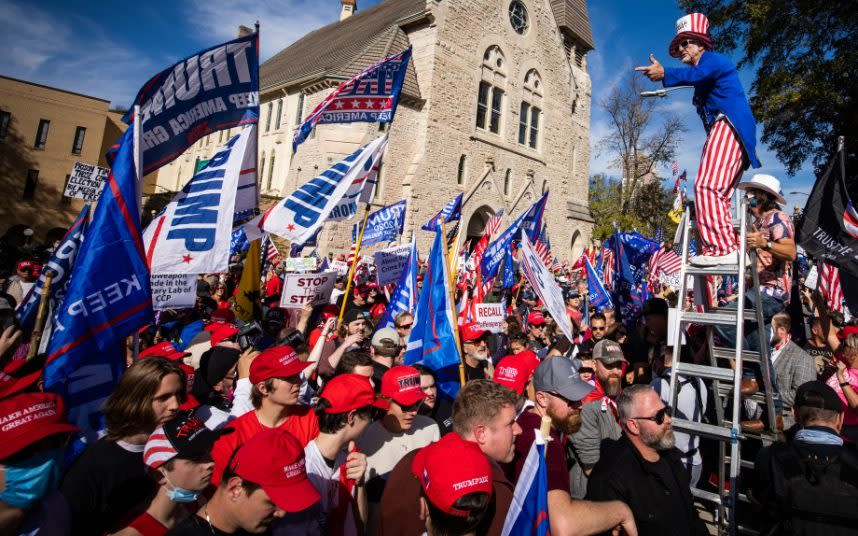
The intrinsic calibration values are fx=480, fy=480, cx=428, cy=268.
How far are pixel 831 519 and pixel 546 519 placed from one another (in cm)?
215

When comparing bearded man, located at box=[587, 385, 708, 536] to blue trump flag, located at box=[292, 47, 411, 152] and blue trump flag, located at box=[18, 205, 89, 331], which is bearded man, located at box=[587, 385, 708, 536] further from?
blue trump flag, located at box=[292, 47, 411, 152]

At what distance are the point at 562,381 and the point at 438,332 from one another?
1802 mm

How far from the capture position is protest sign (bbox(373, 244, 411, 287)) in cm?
851

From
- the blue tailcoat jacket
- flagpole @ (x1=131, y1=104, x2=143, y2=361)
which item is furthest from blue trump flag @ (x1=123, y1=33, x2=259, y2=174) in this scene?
the blue tailcoat jacket

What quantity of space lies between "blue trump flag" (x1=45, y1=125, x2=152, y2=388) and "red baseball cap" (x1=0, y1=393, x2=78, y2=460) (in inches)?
39.2

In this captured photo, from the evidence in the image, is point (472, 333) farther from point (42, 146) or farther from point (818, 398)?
point (42, 146)

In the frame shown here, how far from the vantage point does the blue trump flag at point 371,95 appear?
8062 millimetres

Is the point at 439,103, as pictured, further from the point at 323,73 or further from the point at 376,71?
the point at 376,71

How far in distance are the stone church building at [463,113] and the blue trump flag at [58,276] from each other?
16718 millimetres

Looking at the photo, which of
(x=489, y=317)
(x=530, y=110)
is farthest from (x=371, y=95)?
(x=530, y=110)

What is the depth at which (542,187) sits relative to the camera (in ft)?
102

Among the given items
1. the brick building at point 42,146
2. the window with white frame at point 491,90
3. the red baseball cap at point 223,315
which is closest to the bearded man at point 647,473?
the red baseball cap at point 223,315

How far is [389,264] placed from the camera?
8680 millimetres

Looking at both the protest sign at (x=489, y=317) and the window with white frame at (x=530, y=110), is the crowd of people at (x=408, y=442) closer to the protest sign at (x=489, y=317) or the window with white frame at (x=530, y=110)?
the protest sign at (x=489, y=317)
